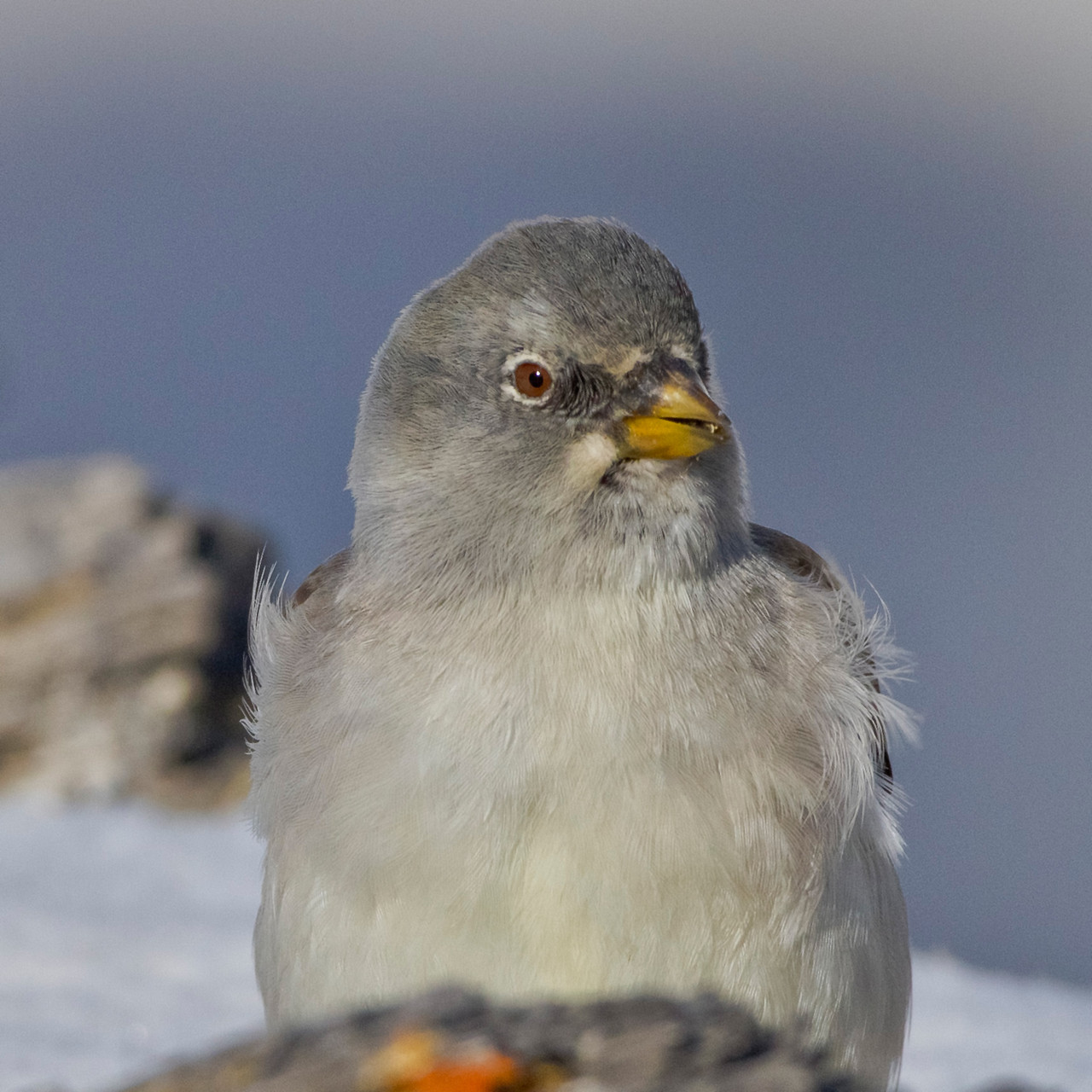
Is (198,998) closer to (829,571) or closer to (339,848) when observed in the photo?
(339,848)

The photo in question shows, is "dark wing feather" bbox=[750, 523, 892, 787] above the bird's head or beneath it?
beneath

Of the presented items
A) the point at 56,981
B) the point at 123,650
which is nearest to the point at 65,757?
the point at 123,650

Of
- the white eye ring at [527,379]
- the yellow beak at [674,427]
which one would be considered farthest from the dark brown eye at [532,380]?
the yellow beak at [674,427]

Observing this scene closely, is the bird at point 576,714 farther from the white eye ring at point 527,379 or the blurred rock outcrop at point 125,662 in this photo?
the blurred rock outcrop at point 125,662

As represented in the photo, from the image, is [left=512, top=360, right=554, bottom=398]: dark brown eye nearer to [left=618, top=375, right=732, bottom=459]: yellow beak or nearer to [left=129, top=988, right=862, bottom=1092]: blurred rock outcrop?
[left=618, top=375, right=732, bottom=459]: yellow beak

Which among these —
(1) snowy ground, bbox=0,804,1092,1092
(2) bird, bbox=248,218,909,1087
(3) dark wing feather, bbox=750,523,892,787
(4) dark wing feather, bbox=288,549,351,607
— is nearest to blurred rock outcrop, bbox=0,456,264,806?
(1) snowy ground, bbox=0,804,1092,1092

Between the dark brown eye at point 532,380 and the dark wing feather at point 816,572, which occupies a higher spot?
the dark brown eye at point 532,380
